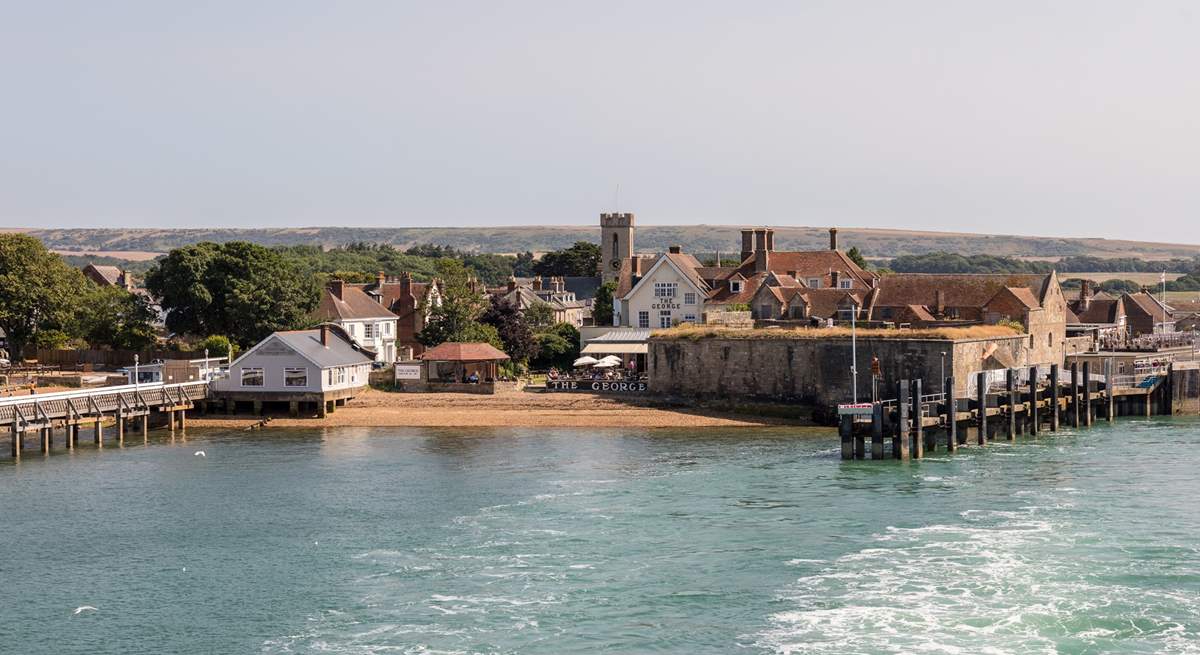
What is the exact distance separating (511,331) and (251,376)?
1727 centimetres

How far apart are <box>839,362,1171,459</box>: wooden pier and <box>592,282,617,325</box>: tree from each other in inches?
1282

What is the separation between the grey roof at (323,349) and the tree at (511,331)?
31.1ft

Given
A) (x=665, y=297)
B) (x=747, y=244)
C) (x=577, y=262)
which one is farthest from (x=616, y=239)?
(x=577, y=262)

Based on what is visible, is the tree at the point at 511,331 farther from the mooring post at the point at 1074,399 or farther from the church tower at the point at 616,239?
the church tower at the point at 616,239

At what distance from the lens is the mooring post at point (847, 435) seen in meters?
47.9

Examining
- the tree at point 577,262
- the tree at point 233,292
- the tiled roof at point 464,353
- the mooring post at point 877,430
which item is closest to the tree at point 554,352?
the tiled roof at point 464,353

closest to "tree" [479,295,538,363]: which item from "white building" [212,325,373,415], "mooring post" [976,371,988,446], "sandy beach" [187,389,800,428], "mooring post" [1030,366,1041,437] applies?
"sandy beach" [187,389,800,428]

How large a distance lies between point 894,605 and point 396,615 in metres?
10.4

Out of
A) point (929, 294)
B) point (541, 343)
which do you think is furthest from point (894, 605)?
point (541, 343)

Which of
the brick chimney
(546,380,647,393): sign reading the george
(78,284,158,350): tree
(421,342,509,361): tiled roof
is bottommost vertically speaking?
(546,380,647,393): sign reading the george

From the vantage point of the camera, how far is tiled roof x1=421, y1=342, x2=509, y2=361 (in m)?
66.8

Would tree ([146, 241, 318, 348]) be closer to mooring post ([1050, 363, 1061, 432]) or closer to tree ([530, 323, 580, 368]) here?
tree ([530, 323, 580, 368])

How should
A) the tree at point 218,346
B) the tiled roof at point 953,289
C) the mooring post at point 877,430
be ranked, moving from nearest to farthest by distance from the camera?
the mooring post at point 877,430, the tiled roof at point 953,289, the tree at point 218,346

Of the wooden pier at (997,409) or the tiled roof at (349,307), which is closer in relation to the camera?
the wooden pier at (997,409)
